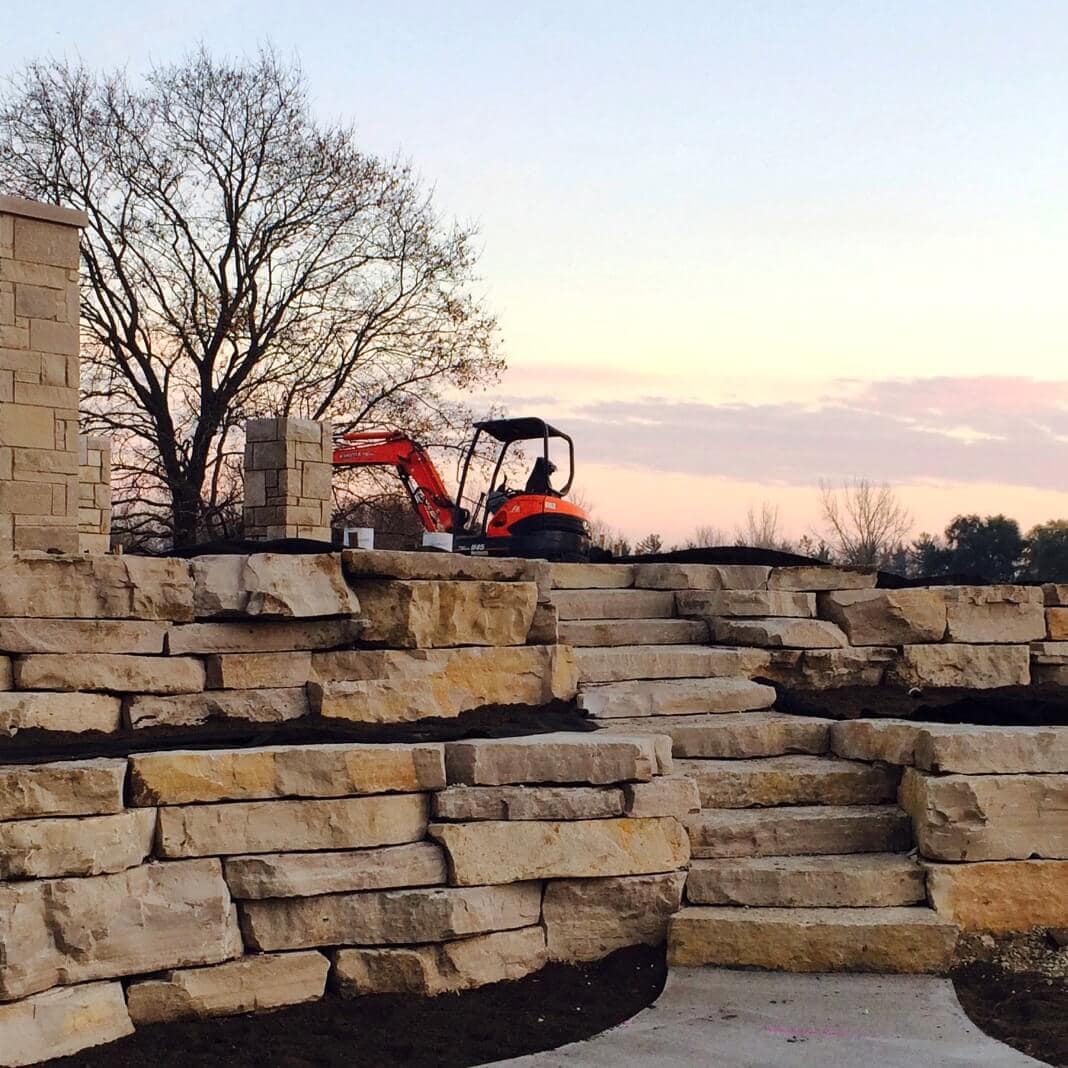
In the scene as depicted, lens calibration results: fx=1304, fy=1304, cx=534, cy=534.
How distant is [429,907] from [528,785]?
725 mm

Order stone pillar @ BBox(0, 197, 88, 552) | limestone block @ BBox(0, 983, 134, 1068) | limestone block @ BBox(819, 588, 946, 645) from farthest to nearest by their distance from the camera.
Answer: limestone block @ BBox(819, 588, 946, 645)
stone pillar @ BBox(0, 197, 88, 552)
limestone block @ BBox(0, 983, 134, 1068)

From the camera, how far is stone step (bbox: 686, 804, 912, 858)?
6.12 m

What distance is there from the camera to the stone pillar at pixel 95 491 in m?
15.0

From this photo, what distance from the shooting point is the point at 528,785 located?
19.1 ft

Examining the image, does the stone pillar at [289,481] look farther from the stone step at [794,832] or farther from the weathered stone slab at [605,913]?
the weathered stone slab at [605,913]

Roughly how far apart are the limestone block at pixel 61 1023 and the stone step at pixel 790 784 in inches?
115

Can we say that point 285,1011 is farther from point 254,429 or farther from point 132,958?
point 254,429

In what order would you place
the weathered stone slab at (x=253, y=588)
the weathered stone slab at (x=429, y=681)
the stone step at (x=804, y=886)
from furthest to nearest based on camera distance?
the weathered stone slab at (x=429, y=681), the weathered stone slab at (x=253, y=588), the stone step at (x=804, y=886)

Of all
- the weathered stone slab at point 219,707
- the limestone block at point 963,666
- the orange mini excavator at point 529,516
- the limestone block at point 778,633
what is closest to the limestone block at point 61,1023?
the weathered stone slab at point 219,707

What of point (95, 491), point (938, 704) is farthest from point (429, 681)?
point (95, 491)

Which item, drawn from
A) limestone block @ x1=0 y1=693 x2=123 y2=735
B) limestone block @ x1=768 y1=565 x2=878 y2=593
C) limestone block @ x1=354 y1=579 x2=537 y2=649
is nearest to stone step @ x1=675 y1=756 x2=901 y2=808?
limestone block @ x1=354 y1=579 x2=537 y2=649

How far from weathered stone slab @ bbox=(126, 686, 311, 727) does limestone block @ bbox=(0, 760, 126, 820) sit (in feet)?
4.57

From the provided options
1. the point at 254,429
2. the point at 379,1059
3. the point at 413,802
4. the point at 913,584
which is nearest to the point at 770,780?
the point at 413,802

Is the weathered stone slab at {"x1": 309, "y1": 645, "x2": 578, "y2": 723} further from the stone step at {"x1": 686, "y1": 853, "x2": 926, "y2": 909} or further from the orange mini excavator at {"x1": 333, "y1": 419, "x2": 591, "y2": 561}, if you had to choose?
the orange mini excavator at {"x1": 333, "y1": 419, "x2": 591, "y2": 561}
